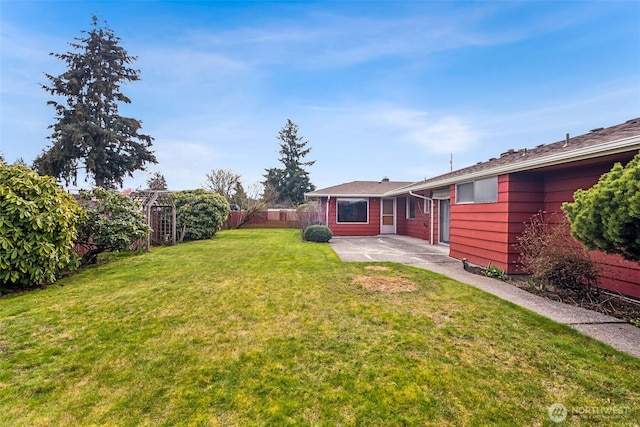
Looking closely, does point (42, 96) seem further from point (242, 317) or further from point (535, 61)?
point (535, 61)

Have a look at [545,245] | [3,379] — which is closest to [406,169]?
[545,245]

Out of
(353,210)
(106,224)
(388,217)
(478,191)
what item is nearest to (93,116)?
(106,224)

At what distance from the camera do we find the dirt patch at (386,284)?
500 cm

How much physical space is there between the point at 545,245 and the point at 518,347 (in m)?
2.71

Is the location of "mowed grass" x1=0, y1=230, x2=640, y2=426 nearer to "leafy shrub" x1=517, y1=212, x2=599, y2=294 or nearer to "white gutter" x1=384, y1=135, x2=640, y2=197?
"leafy shrub" x1=517, y1=212, x2=599, y2=294

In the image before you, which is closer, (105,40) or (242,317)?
(242,317)

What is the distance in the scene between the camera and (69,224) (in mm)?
5672

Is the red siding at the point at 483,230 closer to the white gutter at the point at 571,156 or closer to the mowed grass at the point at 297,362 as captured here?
the white gutter at the point at 571,156

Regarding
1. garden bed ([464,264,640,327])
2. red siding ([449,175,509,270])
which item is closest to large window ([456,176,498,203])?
red siding ([449,175,509,270])

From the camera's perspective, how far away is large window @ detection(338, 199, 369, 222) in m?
15.4

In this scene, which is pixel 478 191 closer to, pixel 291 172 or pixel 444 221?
pixel 444 221

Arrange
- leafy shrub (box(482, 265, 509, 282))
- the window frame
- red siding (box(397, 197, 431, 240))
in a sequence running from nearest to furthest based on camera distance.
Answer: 1. leafy shrub (box(482, 265, 509, 282))
2. red siding (box(397, 197, 431, 240))
3. the window frame

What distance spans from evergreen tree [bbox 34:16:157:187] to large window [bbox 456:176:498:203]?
76.3 feet

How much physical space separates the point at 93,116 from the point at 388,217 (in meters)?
22.1
